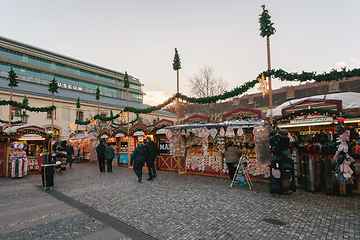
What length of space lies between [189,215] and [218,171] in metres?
5.51

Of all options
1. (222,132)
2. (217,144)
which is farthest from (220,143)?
(222,132)

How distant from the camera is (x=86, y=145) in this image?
21.0 metres

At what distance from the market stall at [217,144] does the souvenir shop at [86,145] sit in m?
10.8

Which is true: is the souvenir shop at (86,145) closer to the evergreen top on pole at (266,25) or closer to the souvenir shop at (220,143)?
the souvenir shop at (220,143)

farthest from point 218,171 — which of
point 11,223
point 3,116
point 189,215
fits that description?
point 3,116

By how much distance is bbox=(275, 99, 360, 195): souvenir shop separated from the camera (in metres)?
6.37

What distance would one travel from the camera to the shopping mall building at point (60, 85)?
30594 millimetres

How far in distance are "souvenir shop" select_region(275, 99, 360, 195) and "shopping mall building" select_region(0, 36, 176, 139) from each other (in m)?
22.4

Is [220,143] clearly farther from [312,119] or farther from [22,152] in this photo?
[22,152]

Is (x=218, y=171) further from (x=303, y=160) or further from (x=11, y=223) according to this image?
(x=11, y=223)

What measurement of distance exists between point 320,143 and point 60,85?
50221 mm

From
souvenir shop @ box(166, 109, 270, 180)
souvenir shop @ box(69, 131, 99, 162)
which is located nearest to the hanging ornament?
A: souvenir shop @ box(166, 109, 270, 180)

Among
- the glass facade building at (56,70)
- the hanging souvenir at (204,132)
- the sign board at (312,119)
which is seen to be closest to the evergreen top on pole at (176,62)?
the hanging souvenir at (204,132)

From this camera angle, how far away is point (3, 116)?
87.0ft
